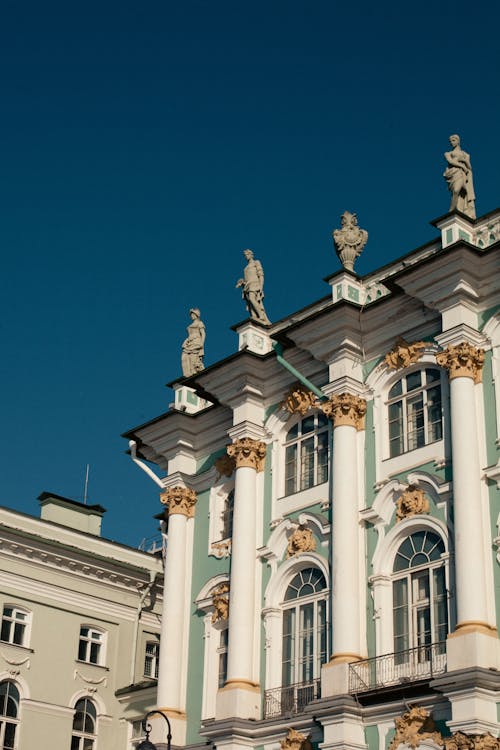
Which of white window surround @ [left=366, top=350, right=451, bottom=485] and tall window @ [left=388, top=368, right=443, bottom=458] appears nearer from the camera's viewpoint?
white window surround @ [left=366, top=350, right=451, bottom=485]

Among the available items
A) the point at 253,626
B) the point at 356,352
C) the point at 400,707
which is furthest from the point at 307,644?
the point at 356,352

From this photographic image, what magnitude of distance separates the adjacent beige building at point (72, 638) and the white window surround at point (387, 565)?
1280 centimetres

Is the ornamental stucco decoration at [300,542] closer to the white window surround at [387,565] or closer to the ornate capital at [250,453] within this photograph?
the white window surround at [387,565]

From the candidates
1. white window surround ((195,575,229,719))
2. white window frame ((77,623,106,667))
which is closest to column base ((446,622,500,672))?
white window surround ((195,575,229,719))

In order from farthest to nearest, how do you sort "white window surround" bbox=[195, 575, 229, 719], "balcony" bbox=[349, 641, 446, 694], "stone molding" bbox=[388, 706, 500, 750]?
"white window surround" bbox=[195, 575, 229, 719], "balcony" bbox=[349, 641, 446, 694], "stone molding" bbox=[388, 706, 500, 750]

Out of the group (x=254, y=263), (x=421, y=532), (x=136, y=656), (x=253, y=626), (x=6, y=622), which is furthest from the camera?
(x=136, y=656)

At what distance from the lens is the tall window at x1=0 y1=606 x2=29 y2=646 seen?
3541 centimetres

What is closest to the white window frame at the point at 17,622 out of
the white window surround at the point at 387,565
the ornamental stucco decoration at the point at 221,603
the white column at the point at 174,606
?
the white column at the point at 174,606

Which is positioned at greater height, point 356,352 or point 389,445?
point 356,352

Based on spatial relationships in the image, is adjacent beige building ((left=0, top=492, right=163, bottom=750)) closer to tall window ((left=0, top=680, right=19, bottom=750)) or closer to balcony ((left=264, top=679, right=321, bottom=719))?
tall window ((left=0, top=680, right=19, bottom=750))

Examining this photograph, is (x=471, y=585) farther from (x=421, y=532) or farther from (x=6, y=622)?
(x=6, y=622)

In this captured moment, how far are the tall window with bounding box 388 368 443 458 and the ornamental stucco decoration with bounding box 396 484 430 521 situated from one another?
104cm

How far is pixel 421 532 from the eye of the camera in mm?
26031

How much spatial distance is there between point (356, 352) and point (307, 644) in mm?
6864
